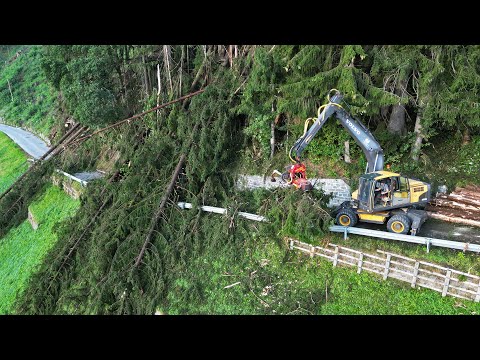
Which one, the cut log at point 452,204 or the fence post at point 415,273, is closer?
the fence post at point 415,273

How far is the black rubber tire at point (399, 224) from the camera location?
1009 cm

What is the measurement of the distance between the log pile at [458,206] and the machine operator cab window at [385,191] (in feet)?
5.91

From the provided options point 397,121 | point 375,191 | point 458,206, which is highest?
point 397,121

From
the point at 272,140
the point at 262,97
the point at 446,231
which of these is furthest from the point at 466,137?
the point at 262,97

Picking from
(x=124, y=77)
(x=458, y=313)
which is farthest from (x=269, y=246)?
(x=124, y=77)

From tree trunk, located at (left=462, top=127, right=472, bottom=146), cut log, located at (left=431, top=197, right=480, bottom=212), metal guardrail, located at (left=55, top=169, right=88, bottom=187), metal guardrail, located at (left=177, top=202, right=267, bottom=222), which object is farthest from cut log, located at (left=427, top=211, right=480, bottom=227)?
metal guardrail, located at (left=55, top=169, right=88, bottom=187)

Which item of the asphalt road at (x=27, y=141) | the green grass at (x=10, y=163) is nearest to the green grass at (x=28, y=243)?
the green grass at (x=10, y=163)

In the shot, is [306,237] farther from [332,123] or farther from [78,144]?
[78,144]

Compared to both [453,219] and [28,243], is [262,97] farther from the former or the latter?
[28,243]

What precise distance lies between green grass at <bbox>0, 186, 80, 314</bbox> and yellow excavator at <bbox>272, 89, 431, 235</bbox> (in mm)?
12389

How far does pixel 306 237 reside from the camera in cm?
1027

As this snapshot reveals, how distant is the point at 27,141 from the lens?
30.9 m

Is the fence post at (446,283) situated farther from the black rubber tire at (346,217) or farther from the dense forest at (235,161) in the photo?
the black rubber tire at (346,217)

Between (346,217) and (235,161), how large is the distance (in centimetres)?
575
